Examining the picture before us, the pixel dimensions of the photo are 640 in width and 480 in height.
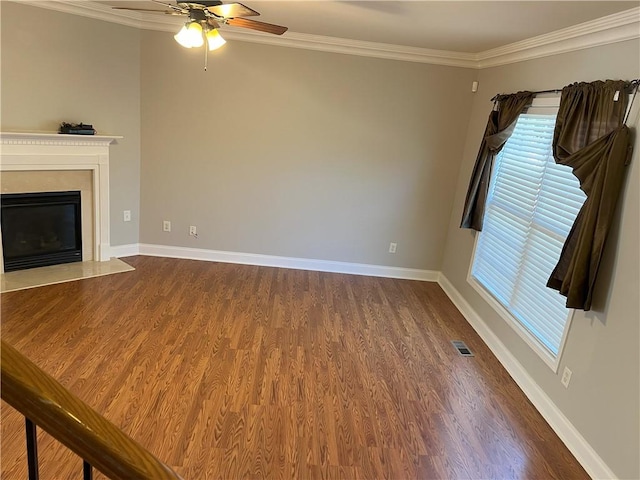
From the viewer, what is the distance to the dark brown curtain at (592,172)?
2270 millimetres

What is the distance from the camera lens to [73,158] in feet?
13.0

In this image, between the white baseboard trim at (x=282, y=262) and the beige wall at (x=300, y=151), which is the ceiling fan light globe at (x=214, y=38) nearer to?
A: the beige wall at (x=300, y=151)

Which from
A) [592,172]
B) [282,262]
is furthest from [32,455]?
[282,262]

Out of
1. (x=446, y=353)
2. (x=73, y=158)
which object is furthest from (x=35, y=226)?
(x=446, y=353)

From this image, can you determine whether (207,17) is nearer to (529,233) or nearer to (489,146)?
(489,146)

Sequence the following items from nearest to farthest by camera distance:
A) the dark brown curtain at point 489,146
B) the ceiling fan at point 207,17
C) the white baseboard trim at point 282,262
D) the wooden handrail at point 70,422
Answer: the wooden handrail at point 70,422, the ceiling fan at point 207,17, the dark brown curtain at point 489,146, the white baseboard trim at point 282,262

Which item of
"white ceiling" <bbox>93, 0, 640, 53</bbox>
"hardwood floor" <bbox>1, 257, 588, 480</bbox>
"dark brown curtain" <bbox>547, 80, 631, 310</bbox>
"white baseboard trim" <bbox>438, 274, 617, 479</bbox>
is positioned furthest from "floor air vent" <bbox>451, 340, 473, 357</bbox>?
"white ceiling" <bbox>93, 0, 640, 53</bbox>

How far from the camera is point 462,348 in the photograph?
347 cm

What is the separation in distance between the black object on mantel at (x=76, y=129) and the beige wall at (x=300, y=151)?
58cm

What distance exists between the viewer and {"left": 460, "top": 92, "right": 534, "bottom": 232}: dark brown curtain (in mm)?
3390

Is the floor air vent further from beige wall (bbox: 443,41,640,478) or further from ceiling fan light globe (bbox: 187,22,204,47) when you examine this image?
ceiling fan light globe (bbox: 187,22,204,47)

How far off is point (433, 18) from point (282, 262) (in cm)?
292

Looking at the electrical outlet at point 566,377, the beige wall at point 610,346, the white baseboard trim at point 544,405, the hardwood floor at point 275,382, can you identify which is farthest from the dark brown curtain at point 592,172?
the hardwood floor at point 275,382

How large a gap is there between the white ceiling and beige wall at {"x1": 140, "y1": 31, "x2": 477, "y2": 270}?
39cm
